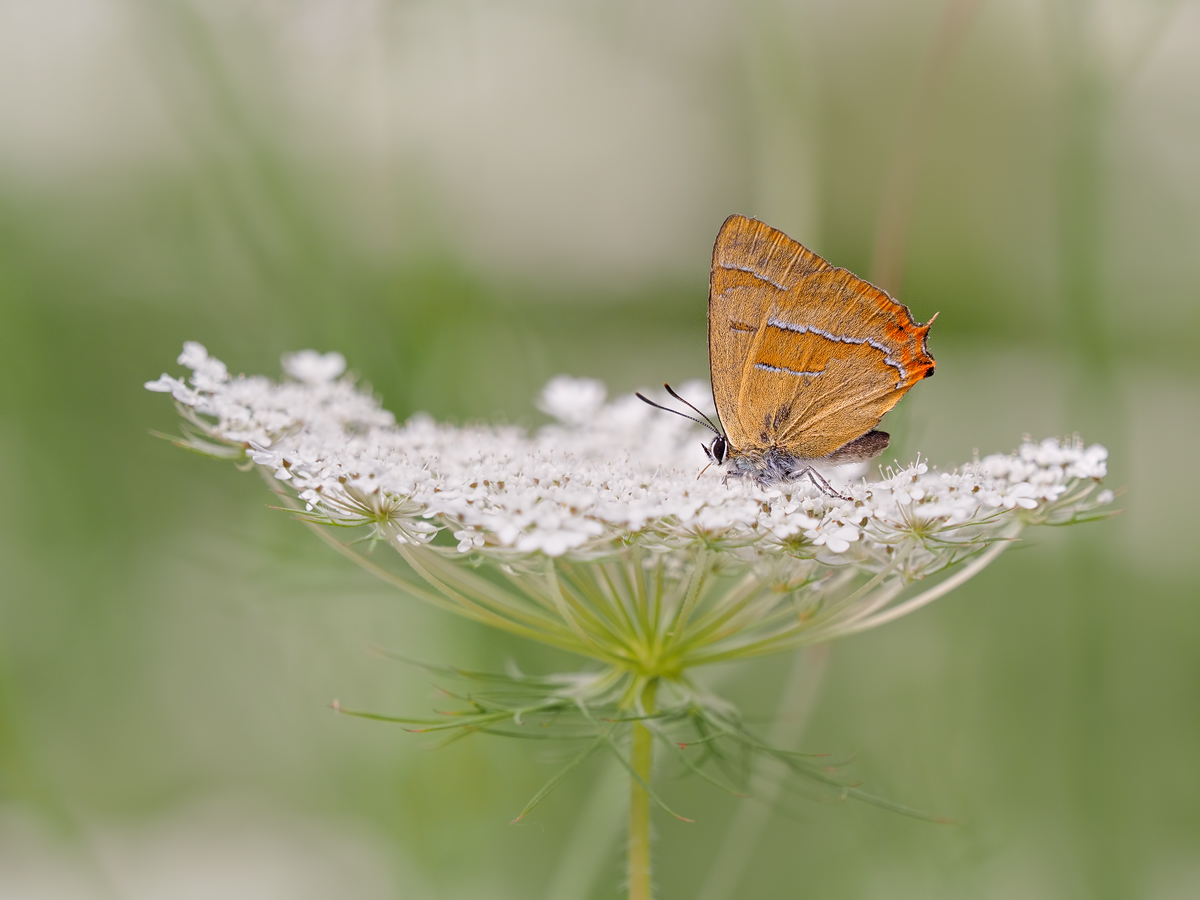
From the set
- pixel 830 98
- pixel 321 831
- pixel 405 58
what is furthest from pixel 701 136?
pixel 321 831

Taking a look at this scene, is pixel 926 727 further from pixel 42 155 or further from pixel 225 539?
pixel 42 155

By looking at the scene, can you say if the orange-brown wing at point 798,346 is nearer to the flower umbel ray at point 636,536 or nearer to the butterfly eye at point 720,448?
the butterfly eye at point 720,448

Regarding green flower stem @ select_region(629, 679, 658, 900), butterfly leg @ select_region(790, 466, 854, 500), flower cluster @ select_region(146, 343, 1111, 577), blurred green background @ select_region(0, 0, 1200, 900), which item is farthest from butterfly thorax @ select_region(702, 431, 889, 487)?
green flower stem @ select_region(629, 679, 658, 900)

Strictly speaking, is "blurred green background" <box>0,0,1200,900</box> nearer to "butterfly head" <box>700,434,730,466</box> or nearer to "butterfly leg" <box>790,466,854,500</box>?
"butterfly leg" <box>790,466,854,500</box>

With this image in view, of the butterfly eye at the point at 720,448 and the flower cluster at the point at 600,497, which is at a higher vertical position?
the butterfly eye at the point at 720,448

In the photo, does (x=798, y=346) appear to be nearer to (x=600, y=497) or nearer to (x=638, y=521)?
(x=600, y=497)

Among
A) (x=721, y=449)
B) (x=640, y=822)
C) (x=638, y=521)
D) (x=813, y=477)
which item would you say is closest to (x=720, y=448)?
(x=721, y=449)

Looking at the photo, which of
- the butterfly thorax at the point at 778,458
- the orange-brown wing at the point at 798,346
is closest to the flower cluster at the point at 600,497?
the butterfly thorax at the point at 778,458
